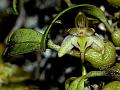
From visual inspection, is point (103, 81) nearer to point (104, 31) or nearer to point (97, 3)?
point (104, 31)

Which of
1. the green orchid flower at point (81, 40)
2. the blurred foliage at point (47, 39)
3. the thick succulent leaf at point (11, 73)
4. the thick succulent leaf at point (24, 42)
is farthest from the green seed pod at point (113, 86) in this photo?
the thick succulent leaf at point (11, 73)

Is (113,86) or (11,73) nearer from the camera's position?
(113,86)

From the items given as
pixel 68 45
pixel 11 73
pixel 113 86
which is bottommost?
pixel 11 73

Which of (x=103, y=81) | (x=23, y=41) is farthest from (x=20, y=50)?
(x=103, y=81)

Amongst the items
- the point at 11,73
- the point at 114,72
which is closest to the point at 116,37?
the point at 114,72

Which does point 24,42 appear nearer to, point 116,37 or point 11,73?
point 116,37

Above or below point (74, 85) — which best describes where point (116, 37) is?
above

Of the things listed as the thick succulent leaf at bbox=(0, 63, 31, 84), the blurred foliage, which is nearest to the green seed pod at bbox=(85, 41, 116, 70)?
the blurred foliage
